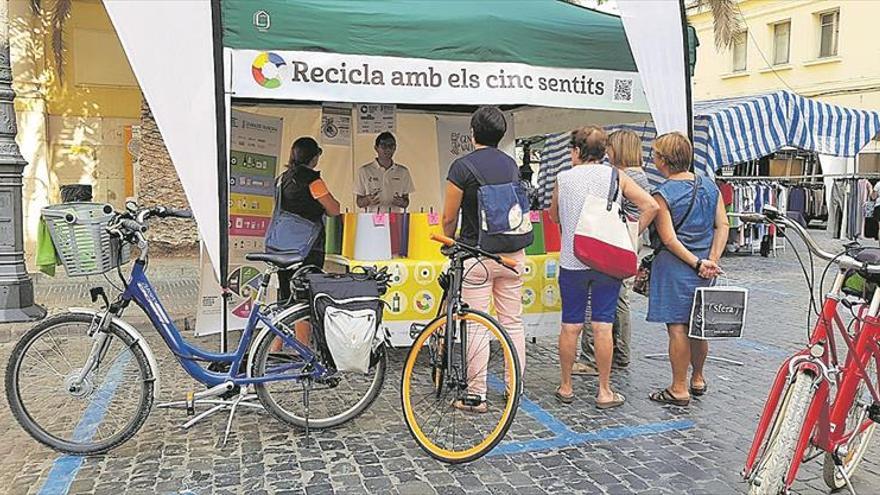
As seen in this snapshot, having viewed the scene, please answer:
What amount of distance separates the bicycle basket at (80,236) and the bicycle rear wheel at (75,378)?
298 mm

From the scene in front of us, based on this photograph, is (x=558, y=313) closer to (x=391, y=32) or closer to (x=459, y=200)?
(x=459, y=200)

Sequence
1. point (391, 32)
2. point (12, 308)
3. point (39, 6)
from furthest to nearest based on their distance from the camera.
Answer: point (39, 6), point (12, 308), point (391, 32)

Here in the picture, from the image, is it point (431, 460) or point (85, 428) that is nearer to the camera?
point (431, 460)

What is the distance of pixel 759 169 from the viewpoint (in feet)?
65.6

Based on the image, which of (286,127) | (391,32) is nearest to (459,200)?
(391,32)

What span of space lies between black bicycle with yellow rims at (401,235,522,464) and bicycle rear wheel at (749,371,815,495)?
124 centimetres

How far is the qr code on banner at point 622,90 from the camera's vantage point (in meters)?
5.41

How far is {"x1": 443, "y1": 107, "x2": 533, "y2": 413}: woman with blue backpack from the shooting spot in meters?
4.37

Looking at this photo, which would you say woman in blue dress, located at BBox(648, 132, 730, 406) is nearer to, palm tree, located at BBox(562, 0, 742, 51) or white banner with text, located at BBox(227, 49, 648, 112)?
white banner with text, located at BBox(227, 49, 648, 112)

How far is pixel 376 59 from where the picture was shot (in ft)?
15.5

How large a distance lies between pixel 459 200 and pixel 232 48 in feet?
5.27

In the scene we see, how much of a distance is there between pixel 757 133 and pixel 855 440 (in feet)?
21.8

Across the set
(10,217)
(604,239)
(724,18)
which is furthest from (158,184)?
(724,18)

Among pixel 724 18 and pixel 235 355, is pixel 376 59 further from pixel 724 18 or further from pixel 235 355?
pixel 724 18
